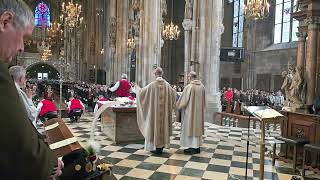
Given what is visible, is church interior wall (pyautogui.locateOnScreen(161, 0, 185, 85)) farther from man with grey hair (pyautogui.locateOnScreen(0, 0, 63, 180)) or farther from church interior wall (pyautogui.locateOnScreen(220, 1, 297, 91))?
man with grey hair (pyautogui.locateOnScreen(0, 0, 63, 180))

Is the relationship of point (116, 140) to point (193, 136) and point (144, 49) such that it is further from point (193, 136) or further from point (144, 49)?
point (144, 49)


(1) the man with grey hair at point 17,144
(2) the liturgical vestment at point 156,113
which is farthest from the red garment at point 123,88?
(1) the man with grey hair at point 17,144

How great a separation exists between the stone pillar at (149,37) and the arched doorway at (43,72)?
102 feet

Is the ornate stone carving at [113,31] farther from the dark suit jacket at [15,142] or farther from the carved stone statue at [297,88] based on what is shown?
the dark suit jacket at [15,142]

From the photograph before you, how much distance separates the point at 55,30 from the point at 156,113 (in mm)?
41432

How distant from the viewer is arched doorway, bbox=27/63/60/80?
156 feet

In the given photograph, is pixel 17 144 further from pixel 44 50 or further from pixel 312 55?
pixel 44 50

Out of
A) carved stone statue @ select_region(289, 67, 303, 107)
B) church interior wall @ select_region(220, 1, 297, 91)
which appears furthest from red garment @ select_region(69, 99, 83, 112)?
church interior wall @ select_region(220, 1, 297, 91)

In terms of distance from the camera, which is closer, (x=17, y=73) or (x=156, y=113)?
(x=17, y=73)

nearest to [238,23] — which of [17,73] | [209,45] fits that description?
[209,45]

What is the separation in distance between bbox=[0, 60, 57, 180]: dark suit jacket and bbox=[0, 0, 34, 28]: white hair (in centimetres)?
36

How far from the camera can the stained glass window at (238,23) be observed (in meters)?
30.5

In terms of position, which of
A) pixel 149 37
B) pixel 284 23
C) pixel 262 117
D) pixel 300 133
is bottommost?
pixel 300 133

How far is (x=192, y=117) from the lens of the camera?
8.26 metres
